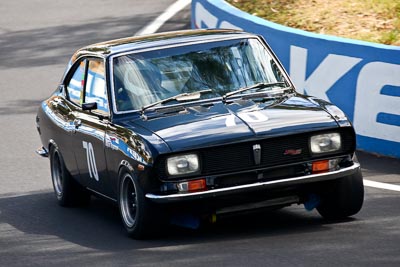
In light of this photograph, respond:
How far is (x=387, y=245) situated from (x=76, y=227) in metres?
3.01

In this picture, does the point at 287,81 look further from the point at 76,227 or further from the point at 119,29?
the point at 119,29

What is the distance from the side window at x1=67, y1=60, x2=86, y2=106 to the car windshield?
0.92 metres

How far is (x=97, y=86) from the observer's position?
414 inches

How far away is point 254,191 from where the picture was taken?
354 inches

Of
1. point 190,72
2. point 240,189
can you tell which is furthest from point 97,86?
point 240,189

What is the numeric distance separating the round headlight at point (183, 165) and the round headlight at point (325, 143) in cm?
94

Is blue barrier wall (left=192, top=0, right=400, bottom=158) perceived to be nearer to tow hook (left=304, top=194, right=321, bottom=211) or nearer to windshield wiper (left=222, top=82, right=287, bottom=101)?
windshield wiper (left=222, top=82, right=287, bottom=101)

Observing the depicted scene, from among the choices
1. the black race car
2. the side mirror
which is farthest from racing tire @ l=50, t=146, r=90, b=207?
the side mirror

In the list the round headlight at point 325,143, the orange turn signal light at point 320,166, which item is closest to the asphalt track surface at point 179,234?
the orange turn signal light at point 320,166

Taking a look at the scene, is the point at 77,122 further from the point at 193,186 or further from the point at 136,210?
the point at 193,186

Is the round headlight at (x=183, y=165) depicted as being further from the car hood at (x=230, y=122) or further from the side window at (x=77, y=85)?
the side window at (x=77, y=85)

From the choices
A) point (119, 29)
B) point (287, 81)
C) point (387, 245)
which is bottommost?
point (119, 29)

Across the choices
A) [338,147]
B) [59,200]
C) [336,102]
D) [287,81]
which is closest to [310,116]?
[338,147]

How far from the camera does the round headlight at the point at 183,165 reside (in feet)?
29.3
